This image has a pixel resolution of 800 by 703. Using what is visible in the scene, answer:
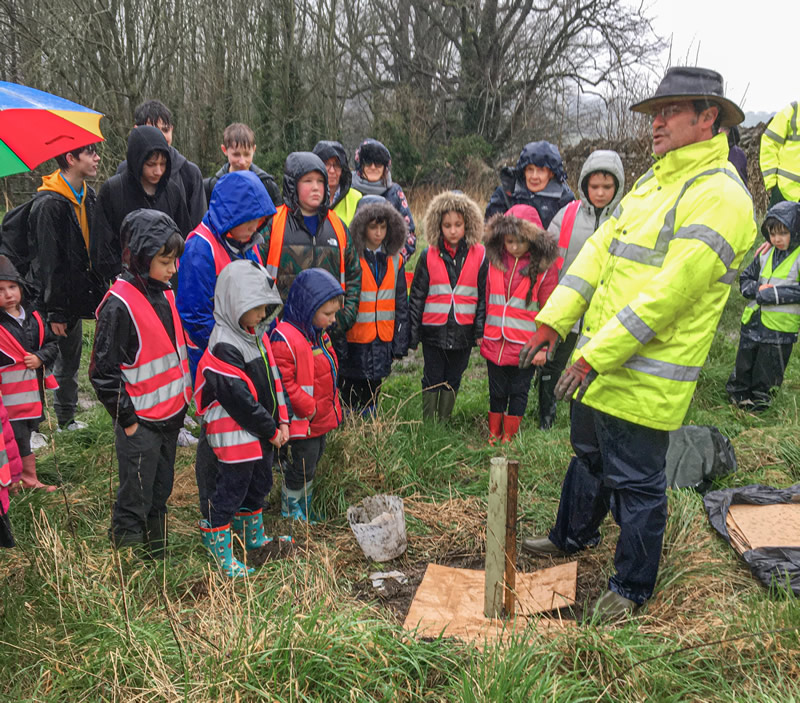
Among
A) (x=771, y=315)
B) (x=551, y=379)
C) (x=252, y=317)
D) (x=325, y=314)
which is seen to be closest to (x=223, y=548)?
(x=252, y=317)

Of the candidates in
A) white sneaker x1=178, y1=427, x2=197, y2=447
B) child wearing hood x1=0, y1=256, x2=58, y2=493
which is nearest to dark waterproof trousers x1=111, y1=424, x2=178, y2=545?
child wearing hood x1=0, y1=256, x2=58, y2=493

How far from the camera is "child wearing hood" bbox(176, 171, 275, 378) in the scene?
10.9ft

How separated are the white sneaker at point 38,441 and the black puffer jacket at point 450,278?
2.87 metres

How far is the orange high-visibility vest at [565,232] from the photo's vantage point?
4785 millimetres

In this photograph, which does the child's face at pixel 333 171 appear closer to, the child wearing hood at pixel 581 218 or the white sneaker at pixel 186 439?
the child wearing hood at pixel 581 218

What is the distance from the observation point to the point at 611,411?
8.70 feet

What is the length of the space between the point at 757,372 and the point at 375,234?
3637 millimetres

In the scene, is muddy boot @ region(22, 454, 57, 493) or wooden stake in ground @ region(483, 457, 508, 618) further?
muddy boot @ region(22, 454, 57, 493)

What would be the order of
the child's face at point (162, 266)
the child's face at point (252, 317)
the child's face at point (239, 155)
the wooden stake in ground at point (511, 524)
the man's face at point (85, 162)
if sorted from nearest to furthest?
the wooden stake in ground at point (511, 524) → the child's face at point (162, 266) → the child's face at point (252, 317) → the man's face at point (85, 162) → the child's face at point (239, 155)

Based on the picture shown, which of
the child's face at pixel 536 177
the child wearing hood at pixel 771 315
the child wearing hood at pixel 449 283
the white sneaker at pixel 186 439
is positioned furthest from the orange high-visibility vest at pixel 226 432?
the child wearing hood at pixel 771 315

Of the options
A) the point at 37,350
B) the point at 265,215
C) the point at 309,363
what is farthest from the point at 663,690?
the point at 37,350

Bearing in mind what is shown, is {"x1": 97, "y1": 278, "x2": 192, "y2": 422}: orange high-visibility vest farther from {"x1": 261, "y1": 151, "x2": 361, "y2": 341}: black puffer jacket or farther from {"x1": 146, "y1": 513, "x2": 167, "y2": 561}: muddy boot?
{"x1": 261, "y1": 151, "x2": 361, "y2": 341}: black puffer jacket

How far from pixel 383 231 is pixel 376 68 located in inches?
→ 772

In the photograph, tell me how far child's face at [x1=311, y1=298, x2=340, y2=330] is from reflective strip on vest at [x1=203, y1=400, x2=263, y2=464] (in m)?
0.74
